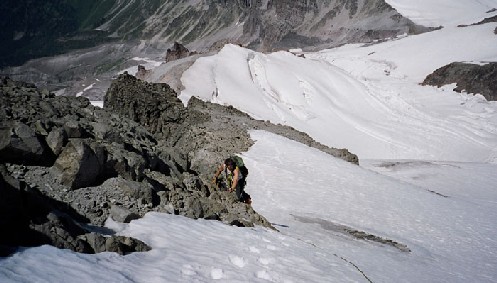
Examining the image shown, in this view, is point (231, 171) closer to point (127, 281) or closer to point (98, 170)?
point (98, 170)

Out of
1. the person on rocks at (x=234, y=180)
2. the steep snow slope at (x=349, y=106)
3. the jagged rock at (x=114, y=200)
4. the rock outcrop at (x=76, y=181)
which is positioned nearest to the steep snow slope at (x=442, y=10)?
the steep snow slope at (x=349, y=106)

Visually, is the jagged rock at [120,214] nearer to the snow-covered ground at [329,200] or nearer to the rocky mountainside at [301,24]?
the snow-covered ground at [329,200]

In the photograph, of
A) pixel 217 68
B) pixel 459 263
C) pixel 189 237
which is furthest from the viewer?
pixel 217 68

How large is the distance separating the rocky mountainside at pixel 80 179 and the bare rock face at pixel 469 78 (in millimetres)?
58400

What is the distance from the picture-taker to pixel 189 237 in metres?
7.51

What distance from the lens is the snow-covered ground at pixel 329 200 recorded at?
6.53 meters

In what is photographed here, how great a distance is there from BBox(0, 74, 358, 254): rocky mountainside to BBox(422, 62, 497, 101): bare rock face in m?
58.4

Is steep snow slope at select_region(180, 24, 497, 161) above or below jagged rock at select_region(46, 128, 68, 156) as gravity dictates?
above

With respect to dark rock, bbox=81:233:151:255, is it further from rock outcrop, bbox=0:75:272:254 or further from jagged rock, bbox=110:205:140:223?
jagged rock, bbox=110:205:140:223

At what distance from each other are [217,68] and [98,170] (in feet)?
121

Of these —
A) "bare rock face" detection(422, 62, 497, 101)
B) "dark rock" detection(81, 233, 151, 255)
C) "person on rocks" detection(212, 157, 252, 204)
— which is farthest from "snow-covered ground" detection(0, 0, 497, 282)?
"bare rock face" detection(422, 62, 497, 101)

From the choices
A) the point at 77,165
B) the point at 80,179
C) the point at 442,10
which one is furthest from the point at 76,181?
the point at 442,10

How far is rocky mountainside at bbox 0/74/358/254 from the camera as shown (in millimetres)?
5738

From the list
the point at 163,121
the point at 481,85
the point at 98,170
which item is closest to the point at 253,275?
the point at 98,170
